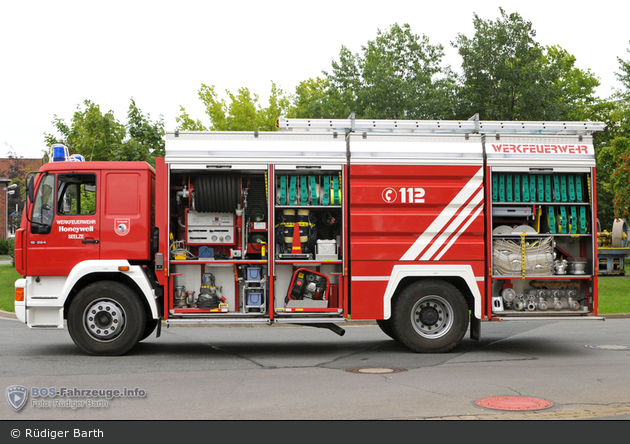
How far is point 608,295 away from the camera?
19.5 m

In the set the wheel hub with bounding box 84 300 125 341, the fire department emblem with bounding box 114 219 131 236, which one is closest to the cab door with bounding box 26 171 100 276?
the fire department emblem with bounding box 114 219 131 236

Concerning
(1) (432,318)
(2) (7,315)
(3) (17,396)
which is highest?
(1) (432,318)

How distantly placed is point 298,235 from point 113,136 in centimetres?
1277

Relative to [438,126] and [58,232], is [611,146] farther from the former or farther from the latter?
Answer: [58,232]

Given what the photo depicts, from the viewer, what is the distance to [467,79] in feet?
99.9

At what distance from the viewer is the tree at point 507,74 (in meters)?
28.8

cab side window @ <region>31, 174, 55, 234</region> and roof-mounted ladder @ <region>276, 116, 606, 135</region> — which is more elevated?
roof-mounted ladder @ <region>276, 116, 606, 135</region>

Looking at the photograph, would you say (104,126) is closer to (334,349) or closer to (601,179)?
(334,349)

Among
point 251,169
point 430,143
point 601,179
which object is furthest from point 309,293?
point 601,179

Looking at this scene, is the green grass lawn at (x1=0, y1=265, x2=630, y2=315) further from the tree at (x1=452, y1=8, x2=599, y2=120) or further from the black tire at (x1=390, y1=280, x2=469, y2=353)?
the tree at (x1=452, y1=8, x2=599, y2=120)

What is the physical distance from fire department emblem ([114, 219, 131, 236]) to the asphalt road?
1.81 meters

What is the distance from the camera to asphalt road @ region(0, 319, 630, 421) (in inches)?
257

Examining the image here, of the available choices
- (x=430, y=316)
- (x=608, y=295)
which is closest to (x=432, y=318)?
(x=430, y=316)

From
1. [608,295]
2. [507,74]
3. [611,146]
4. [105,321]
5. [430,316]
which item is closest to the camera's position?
[105,321]
